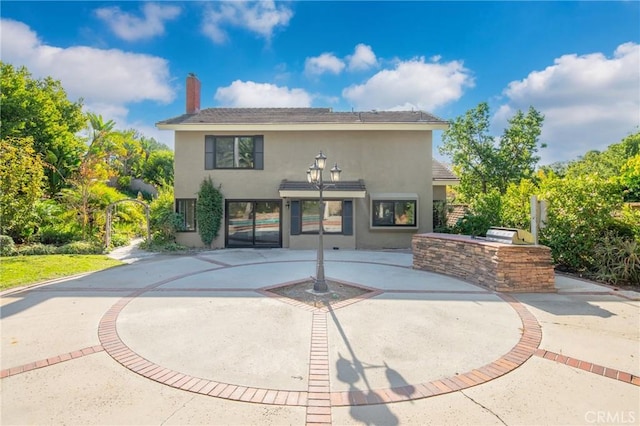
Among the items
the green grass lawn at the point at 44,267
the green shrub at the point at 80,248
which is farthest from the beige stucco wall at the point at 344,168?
the green grass lawn at the point at 44,267

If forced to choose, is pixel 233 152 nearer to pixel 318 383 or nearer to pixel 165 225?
pixel 165 225

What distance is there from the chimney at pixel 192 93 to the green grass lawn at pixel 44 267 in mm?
9681

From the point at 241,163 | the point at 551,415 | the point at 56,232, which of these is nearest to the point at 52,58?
the point at 56,232

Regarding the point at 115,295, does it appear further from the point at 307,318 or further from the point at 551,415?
the point at 551,415

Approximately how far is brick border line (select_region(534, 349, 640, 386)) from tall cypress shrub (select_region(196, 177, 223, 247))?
1445cm

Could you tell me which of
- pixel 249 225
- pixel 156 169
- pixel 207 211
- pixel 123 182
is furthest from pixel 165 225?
pixel 156 169

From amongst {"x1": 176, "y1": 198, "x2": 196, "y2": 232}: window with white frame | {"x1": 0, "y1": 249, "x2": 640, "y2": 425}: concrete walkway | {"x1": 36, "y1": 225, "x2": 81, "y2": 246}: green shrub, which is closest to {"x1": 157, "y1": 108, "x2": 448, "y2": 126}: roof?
{"x1": 176, "y1": 198, "x2": 196, "y2": 232}: window with white frame

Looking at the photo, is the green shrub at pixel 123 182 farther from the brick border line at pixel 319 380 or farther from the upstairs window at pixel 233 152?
the brick border line at pixel 319 380

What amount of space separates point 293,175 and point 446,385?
13451mm

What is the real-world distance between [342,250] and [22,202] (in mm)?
14788

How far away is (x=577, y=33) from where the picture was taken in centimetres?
1255

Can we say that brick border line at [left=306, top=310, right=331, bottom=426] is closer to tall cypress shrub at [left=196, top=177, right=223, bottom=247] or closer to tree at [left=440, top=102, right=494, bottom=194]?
tall cypress shrub at [left=196, top=177, right=223, bottom=247]

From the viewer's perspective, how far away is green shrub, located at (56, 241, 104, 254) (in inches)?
534

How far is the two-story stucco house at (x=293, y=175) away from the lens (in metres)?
16.1
